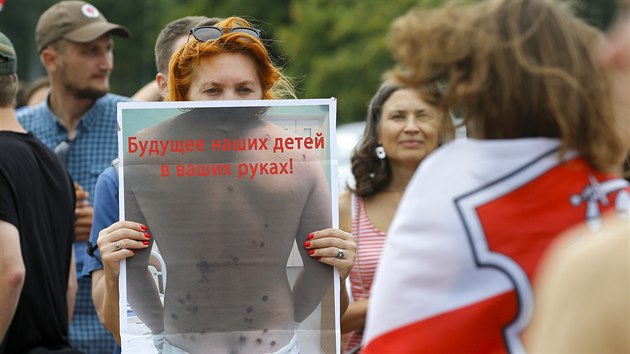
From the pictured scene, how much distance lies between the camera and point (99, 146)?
229 inches

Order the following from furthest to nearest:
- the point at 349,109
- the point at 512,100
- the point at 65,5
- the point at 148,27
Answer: the point at 148,27 → the point at 349,109 → the point at 65,5 → the point at 512,100

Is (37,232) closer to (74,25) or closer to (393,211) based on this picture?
(393,211)

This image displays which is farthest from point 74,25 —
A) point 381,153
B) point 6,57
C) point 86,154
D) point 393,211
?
point 393,211

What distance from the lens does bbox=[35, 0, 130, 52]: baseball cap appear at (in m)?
6.21

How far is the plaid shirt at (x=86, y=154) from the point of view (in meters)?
5.42

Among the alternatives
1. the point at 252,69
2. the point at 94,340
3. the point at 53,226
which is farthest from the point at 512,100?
the point at 94,340

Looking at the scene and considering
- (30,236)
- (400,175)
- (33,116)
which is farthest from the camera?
(33,116)

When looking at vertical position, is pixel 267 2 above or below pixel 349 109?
above

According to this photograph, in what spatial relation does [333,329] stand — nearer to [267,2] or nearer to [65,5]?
[65,5]

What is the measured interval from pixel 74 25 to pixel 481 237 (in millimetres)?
4571

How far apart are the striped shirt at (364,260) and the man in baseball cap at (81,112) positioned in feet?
4.27

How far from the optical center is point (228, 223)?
3.12 metres

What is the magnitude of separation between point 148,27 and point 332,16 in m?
22.3

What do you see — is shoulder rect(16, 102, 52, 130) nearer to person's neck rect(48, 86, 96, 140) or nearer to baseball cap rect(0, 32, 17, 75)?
person's neck rect(48, 86, 96, 140)
